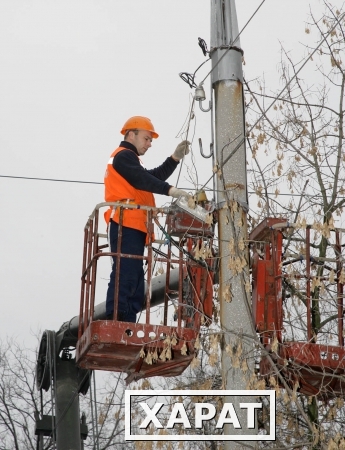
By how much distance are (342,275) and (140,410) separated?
2.87 metres

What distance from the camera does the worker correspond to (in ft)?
28.6

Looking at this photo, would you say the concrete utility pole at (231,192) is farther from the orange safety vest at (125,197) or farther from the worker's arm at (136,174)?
the orange safety vest at (125,197)

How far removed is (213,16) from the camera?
28.2 ft

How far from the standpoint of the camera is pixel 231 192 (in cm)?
771

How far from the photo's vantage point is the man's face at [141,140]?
959cm

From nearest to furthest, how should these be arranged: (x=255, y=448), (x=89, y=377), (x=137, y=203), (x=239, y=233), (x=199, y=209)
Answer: (x=255, y=448), (x=239, y=233), (x=199, y=209), (x=137, y=203), (x=89, y=377)

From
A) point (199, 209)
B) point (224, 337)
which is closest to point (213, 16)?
point (199, 209)

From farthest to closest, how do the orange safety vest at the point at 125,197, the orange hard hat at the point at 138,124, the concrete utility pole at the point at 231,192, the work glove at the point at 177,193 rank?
the orange hard hat at the point at 138,124
the orange safety vest at the point at 125,197
the work glove at the point at 177,193
the concrete utility pole at the point at 231,192

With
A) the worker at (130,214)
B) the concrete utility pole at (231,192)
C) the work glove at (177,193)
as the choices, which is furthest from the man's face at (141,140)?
the concrete utility pole at (231,192)

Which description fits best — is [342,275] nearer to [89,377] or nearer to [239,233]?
[239,233]

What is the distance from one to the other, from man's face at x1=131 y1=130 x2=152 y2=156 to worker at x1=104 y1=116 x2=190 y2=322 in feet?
0.04

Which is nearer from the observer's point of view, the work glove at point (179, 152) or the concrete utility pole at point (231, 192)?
the concrete utility pole at point (231, 192)

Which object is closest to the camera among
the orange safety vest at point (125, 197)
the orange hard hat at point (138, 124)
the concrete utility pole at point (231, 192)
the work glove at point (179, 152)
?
the concrete utility pole at point (231, 192)

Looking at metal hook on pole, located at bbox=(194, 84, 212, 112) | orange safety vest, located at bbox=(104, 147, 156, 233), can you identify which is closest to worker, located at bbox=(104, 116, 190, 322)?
orange safety vest, located at bbox=(104, 147, 156, 233)
